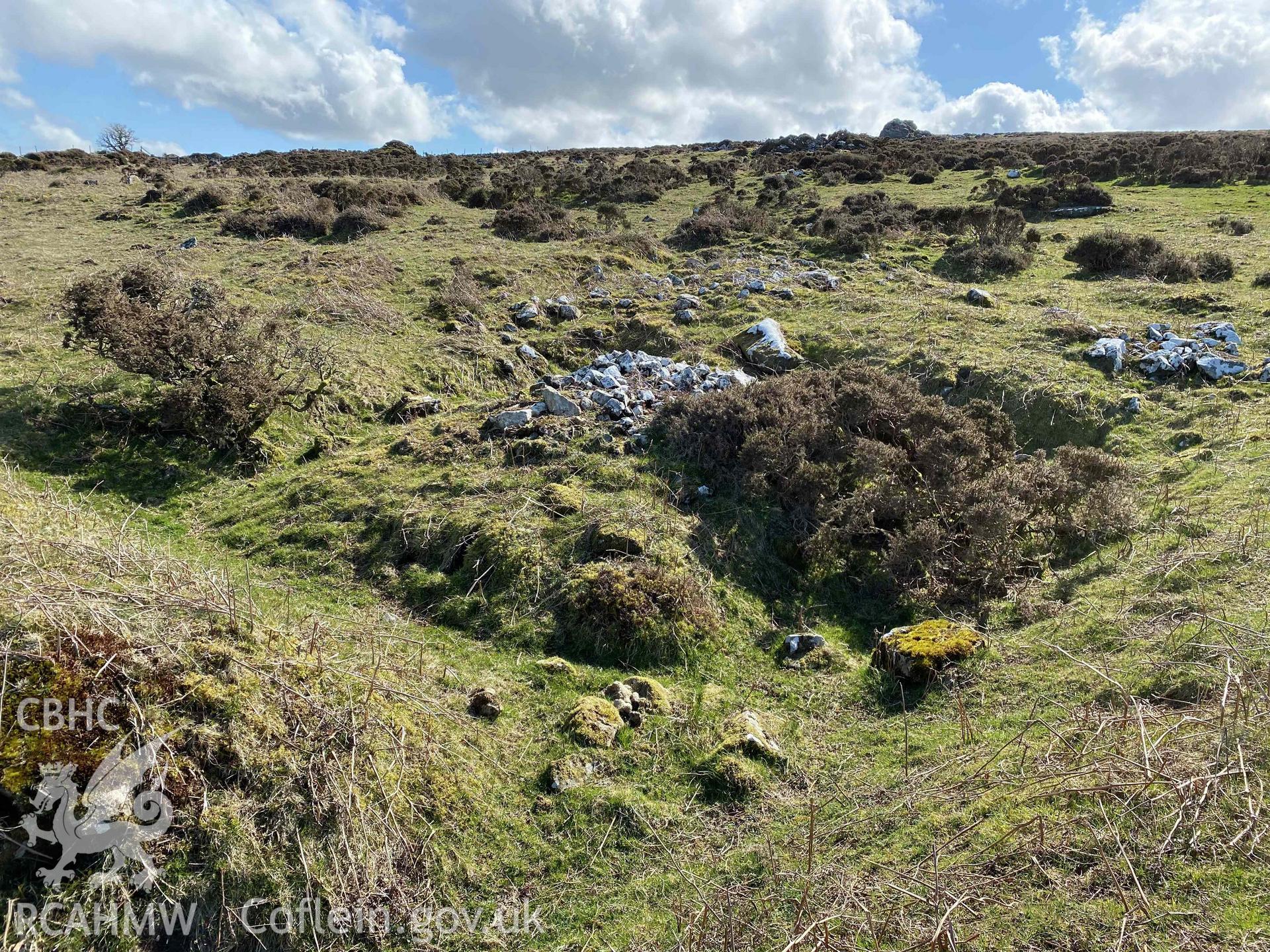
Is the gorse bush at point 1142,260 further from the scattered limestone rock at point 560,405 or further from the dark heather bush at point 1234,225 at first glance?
the scattered limestone rock at point 560,405

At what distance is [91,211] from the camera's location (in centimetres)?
2364

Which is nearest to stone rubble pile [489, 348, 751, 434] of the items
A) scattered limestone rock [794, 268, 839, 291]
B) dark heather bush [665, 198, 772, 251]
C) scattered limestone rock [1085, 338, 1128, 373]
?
scattered limestone rock [1085, 338, 1128, 373]

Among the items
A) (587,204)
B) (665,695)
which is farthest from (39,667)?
(587,204)

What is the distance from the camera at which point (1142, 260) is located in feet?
55.2

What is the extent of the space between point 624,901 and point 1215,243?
23.1 meters

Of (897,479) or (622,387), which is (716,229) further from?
(897,479)

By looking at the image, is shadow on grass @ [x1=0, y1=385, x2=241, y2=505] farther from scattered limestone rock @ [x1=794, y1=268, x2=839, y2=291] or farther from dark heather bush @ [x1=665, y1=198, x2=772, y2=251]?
dark heather bush @ [x1=665, y1=198, x2=772, y2=251]

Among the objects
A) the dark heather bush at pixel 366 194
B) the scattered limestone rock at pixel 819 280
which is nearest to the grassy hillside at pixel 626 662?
the scattered limestone rock at pixel 819 280

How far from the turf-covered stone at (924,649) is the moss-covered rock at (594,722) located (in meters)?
2.66

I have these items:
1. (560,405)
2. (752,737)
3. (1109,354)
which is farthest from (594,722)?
(1109,354)

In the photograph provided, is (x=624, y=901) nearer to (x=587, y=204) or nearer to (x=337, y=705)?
(x=337, y=705)

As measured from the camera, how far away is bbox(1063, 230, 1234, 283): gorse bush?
50.5ft

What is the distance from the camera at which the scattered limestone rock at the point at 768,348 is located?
12531mm

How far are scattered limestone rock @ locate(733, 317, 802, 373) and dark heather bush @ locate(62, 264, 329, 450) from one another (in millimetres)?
8241
